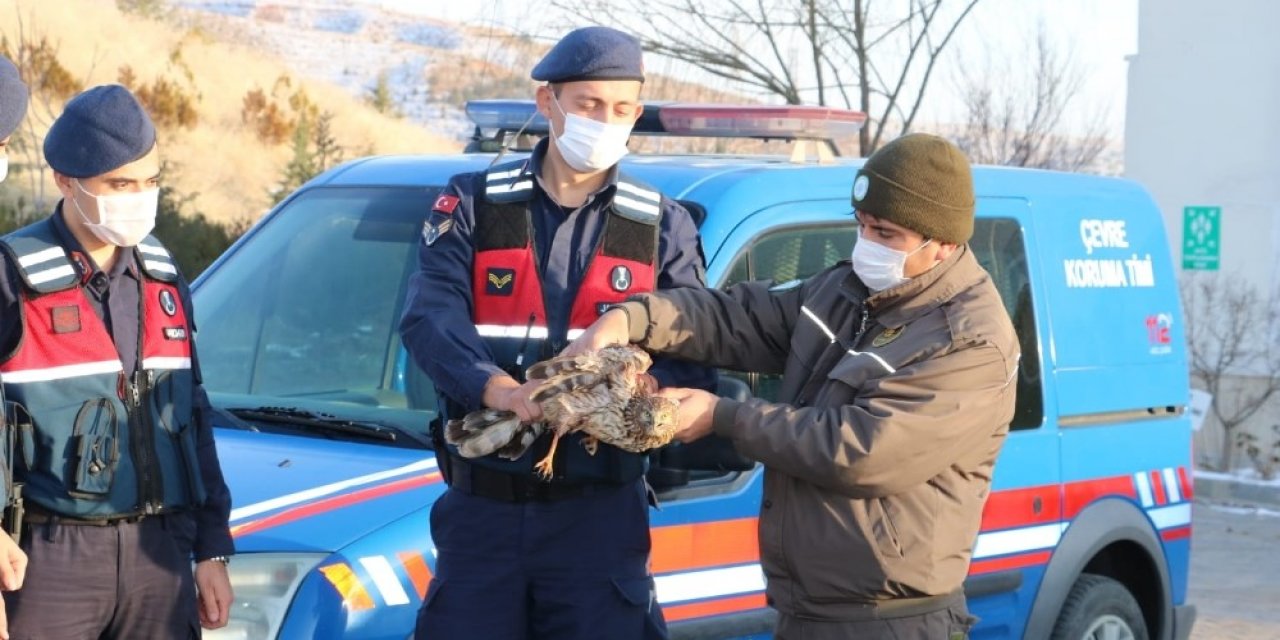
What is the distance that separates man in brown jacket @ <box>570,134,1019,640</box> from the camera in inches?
123

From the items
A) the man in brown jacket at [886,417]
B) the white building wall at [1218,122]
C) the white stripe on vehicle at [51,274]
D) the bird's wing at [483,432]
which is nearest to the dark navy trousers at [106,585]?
the white stripe on vehicle at [51,274]

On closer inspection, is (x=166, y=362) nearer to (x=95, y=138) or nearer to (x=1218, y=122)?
(x=95, y=138)

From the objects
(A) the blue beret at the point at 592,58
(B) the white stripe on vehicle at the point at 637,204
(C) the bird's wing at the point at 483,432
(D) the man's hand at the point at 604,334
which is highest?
(A) the blue beret at the point at 592,58

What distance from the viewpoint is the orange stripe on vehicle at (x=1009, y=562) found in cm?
481

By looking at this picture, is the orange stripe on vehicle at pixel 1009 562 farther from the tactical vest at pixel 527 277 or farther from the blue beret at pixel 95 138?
the blue beret at pixel 95 138

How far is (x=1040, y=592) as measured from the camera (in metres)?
5.12

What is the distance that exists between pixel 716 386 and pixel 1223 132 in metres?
14.1

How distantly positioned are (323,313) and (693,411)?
156 centimetres

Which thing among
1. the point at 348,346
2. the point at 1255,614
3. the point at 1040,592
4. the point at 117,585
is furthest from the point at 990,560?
the point at 1255,614

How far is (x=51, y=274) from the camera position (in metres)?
3.14

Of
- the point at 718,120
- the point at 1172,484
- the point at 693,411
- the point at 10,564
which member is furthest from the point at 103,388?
the point at 1172,484

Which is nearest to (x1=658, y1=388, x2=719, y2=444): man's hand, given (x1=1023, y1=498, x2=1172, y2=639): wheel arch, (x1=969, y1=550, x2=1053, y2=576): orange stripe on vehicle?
(x1=969, y1=550, x2=1053, y2=576): orange stripe on vehicle

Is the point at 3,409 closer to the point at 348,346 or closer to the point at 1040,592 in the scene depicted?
the point at 348,346

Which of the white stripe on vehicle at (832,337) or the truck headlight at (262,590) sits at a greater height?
the white stripe on vehicle at (832,337)
